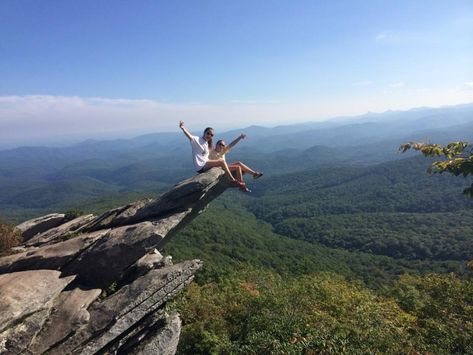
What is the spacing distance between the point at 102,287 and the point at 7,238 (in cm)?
601

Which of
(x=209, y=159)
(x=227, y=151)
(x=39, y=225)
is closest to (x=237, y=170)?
(x=227, y=151)

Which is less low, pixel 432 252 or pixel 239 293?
pixel 239 293

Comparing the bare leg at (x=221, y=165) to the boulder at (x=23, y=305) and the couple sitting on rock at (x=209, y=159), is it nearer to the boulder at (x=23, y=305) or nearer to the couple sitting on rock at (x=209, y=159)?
the couple sitting on rock at (x=209, y=159)

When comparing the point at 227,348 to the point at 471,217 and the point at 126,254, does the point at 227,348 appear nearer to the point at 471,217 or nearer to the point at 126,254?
the point at 126,254

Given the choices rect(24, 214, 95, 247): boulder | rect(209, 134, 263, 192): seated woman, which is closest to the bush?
rect(24, 214, 95, 247): boulder

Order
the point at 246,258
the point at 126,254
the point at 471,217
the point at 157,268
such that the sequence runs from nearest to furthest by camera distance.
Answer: the point at 126,254, the point at 157,268, the point at 246,258, the point at 471,217

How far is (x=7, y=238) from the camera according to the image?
50.8ft

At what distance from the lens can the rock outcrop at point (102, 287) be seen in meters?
10.4

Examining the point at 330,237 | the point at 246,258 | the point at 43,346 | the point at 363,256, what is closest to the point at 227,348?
the point at 43,346

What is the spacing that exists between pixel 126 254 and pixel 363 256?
122441 millimetres

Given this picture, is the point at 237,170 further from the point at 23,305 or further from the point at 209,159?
the point at 23,305

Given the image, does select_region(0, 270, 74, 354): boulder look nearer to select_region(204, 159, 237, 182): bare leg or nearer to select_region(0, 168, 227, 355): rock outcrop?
select_region(0, 168, 227, 355): rock outcrop

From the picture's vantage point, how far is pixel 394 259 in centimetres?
11875

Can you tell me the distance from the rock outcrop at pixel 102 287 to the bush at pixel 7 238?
1.58 feet
